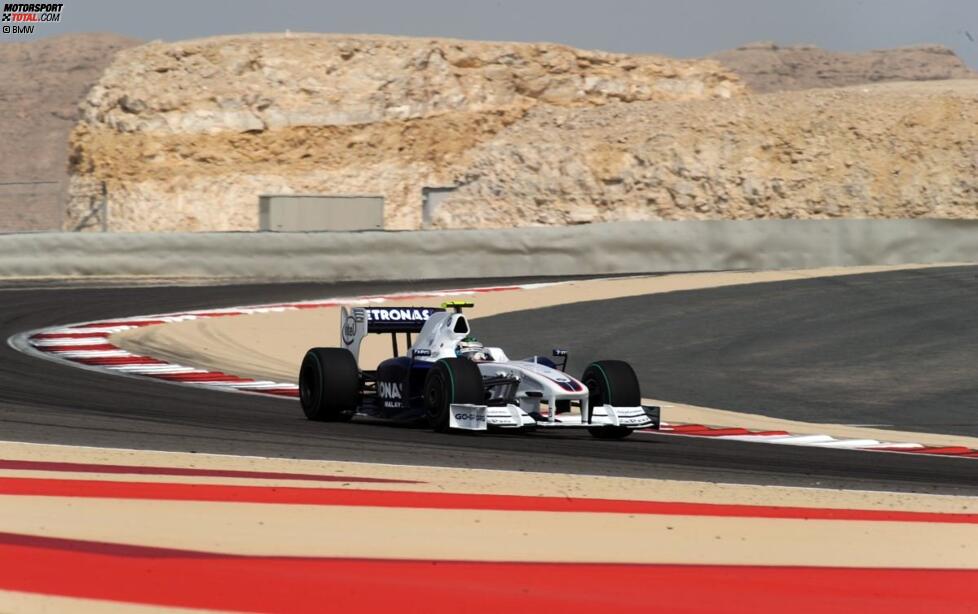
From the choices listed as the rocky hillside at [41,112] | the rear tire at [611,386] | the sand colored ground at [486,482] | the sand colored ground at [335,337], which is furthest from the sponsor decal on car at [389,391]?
the rocky hillside at [41,112]

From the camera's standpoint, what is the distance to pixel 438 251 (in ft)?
93.2

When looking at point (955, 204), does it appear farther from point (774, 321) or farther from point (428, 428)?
point (428, 428)

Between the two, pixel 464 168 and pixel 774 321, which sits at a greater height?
pixel 464 168

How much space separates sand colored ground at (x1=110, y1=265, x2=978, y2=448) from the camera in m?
13.0

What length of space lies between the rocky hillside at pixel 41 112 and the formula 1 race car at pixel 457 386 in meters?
A: 69.5

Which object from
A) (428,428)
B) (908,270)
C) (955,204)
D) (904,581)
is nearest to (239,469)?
(428,428)

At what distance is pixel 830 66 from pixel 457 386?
133m

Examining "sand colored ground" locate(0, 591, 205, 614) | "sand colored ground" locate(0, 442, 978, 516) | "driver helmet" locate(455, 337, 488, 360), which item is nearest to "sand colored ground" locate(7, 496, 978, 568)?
"sand colored ground" locate(0, 442, 978, 516)

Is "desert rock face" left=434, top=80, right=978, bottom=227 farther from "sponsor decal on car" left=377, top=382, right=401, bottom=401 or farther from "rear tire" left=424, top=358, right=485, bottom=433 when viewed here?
"rear tire" left=424, top=358, right=485, bottom=433

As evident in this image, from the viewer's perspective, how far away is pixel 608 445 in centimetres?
1070

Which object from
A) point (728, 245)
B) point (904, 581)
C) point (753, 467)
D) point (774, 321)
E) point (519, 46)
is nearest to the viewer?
point (904, 581)

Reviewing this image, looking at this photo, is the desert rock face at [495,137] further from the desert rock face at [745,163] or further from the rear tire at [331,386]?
the rear tire at [331,386]

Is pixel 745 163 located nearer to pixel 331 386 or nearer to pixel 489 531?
pixel 331 386

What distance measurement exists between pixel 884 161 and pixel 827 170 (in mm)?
1693
